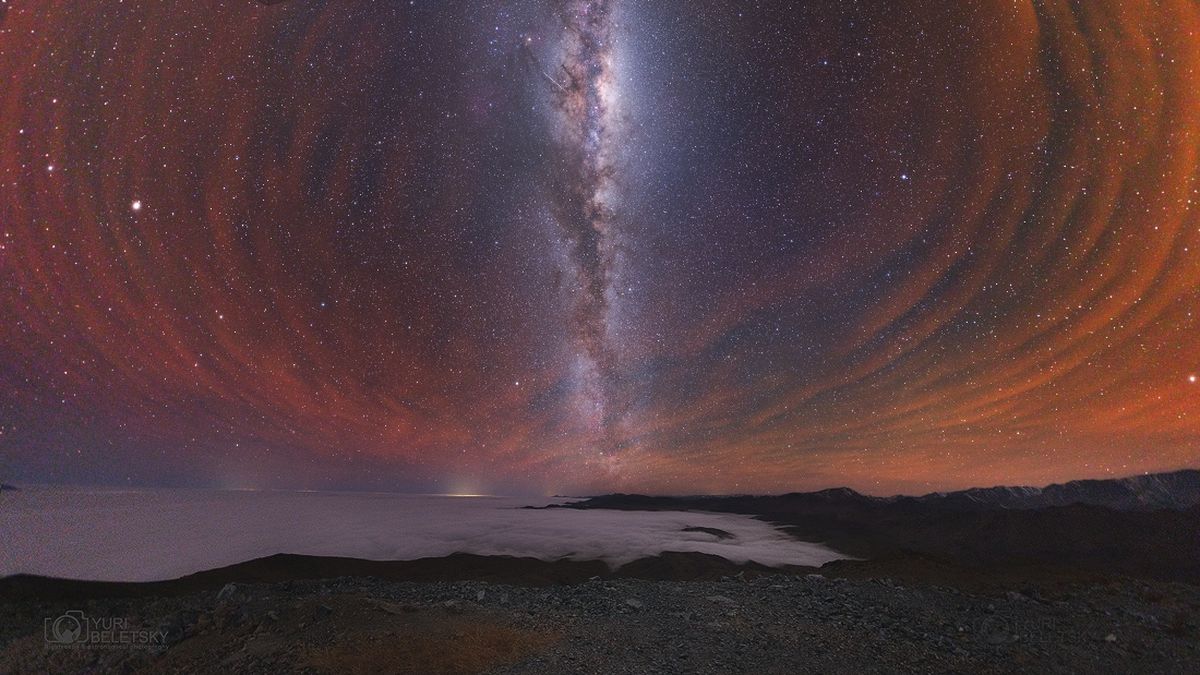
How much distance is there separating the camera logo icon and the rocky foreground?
0.24 m

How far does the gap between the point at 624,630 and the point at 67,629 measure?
1405cm

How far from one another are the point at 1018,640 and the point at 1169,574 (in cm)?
2049

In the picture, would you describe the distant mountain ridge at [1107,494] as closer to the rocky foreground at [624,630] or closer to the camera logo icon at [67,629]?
the rocky foreground at [624,630]

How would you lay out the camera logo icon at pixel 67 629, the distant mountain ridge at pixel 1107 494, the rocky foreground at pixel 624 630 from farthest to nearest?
the distant mountain ridge at pixel 1107 494 < the camera logo icon at pixel 67 629 < the rocky foreground at pixel 624 630

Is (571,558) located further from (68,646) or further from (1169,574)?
(1169,574)

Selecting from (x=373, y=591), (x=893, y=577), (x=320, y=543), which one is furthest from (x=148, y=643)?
(x=893, y=577)

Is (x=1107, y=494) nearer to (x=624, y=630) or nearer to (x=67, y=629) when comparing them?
(x=624, y=630)

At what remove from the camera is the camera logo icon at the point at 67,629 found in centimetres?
1142

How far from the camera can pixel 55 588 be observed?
51.3 feet

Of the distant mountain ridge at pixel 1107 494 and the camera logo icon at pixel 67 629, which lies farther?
the distant mountain ridge at pixel 1107 494

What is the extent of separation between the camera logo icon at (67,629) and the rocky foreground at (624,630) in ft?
0.77

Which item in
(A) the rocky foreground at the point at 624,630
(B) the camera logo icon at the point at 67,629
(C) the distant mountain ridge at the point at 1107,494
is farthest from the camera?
(C) the distant mountain ridge at the point at 1107,494

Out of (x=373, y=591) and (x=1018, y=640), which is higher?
(x=373, y=591)

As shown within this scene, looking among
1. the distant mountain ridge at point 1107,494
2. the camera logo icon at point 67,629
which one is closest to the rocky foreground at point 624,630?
the camera logo icon at point 67,629
